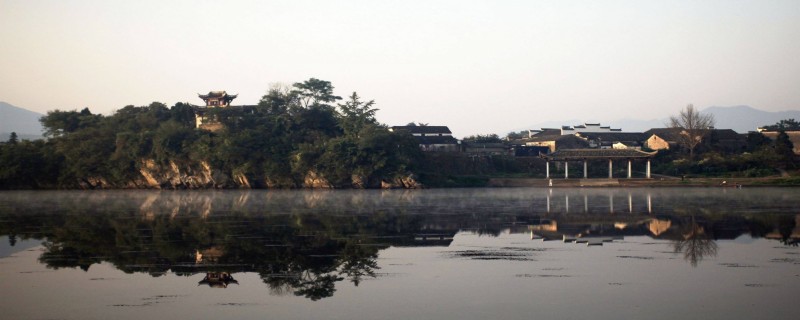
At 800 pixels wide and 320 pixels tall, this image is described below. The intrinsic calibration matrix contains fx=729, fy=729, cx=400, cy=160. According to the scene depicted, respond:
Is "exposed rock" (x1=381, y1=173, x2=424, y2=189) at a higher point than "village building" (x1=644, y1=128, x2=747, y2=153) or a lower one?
A: lower

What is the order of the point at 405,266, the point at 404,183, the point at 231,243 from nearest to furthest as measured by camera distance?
the point at 405,266 < the point at 231,243 < the point at 404,183

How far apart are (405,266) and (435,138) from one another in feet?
188

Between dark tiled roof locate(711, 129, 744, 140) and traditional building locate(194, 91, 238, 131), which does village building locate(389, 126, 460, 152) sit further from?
dark tiled roof locate(711, 129, 744, 140)

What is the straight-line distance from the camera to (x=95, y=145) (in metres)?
63.2

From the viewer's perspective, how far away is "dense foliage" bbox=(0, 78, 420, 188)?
6028 centimetres

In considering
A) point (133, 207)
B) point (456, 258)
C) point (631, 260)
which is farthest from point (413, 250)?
point (133, 207)

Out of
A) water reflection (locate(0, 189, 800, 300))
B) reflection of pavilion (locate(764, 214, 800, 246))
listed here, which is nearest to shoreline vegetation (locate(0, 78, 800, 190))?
water reflection (locate(0, 189, 800, 300))

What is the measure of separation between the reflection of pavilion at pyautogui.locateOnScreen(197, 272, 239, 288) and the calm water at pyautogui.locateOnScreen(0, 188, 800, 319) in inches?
1.0

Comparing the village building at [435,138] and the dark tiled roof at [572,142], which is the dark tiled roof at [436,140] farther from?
the dark tiled roof at [572,142]

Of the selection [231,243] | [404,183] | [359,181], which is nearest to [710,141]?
[404,183]

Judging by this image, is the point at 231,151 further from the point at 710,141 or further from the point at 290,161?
the point at 710,141

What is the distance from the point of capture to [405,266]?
16.7m

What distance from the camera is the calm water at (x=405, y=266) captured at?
40.3ft

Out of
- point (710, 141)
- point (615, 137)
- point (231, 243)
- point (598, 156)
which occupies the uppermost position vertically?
point (615, 137)
